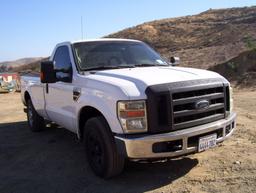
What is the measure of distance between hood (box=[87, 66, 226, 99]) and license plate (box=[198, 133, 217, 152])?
0.75 m

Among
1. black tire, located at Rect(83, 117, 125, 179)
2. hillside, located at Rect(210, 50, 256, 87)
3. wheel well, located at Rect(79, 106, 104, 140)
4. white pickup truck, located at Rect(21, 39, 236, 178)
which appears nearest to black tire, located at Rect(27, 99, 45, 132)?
white pickup truck, located at Rect(21, 39, 236, 178)

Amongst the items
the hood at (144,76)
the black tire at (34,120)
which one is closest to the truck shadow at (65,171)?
the black tire at (34,120)

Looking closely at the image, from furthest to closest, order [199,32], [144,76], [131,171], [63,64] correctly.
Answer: [199,32]
[63,64]
[131,171]
[144,76]

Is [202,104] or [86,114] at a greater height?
[202,104]

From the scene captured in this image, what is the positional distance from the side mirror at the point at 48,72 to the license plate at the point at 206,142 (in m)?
2.49

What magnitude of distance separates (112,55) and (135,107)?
6.39 ft

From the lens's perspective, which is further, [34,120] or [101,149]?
[34,120]

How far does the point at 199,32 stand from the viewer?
5372cm

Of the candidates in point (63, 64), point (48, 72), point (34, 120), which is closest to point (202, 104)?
point (48, 72)

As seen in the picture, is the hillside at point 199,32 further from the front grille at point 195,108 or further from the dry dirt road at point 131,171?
the front grille at point 195,108

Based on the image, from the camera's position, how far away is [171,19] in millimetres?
66500

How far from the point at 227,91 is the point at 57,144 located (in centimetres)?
359

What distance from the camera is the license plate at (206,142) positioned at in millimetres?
5290

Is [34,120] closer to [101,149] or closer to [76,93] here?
[76,93]
